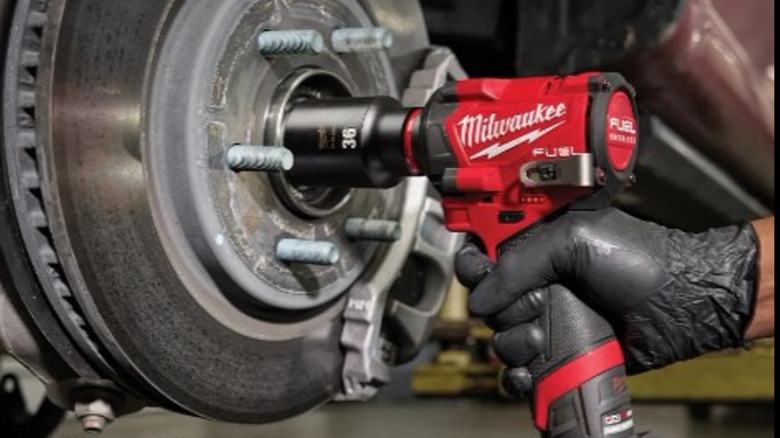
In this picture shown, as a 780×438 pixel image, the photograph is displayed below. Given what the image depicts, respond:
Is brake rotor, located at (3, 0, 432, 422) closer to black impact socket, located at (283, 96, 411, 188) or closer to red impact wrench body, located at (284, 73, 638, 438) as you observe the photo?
black impact socket, located at (283, 96, 411, 188)

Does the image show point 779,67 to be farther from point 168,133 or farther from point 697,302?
point 168,133

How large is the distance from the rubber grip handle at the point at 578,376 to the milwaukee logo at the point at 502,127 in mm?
140

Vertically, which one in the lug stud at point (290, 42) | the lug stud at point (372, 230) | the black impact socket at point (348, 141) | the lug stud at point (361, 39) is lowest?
the lug stud at point (372, 230)

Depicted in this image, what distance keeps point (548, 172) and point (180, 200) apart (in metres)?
0.34

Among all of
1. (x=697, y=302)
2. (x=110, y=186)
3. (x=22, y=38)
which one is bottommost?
(x=697, y=302)

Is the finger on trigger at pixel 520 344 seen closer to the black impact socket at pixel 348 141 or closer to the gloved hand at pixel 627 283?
the gloved hand at pixel 627 283

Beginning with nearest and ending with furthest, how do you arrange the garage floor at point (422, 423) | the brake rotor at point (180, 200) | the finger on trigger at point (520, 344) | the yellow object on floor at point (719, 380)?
the brake rotor at point (180, 200) → the finger on trigger at point (520, 344) → the garage floor at point (422, 423) → the yellow object on floor at point (719, 380)

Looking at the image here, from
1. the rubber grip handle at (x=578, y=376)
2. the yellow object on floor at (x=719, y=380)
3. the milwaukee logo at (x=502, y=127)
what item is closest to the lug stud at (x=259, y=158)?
the milwaukee logo at (x=502, y=127)

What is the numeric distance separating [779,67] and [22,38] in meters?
1.08

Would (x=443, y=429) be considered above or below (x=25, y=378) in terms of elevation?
below

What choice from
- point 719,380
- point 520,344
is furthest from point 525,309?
point 719,380

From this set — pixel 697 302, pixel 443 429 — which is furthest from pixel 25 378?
pixel 697 302

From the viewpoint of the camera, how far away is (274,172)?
3.43ft

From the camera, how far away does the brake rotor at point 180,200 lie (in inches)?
33.6
